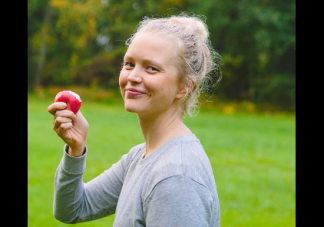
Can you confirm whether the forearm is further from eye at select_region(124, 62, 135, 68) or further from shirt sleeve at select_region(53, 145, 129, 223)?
eye at select_region(124, 62, 135, 68)

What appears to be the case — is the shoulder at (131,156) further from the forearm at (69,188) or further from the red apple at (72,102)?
the red apple at (72,102)

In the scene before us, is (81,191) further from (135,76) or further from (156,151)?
(135,76)

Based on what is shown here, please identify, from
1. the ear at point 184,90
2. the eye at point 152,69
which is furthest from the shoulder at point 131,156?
the eye at point 152,69

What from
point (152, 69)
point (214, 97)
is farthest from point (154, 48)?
point (214, 97)

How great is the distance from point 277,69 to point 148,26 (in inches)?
754

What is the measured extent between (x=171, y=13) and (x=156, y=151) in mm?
19923

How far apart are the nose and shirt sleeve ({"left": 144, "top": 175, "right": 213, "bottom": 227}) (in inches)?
18.0

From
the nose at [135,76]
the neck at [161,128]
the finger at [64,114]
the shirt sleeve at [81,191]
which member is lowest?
the shirt sleeve at [81,191]

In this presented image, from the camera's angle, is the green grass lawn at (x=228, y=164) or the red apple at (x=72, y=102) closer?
the red apple at (x=72, y=102)

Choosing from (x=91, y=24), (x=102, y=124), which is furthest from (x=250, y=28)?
(x=102, y=124)

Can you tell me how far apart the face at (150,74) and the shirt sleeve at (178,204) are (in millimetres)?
384

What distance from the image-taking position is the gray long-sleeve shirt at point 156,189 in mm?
1441

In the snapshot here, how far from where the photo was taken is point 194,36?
1809mm

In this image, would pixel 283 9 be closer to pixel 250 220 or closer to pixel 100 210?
pixel 250 220
